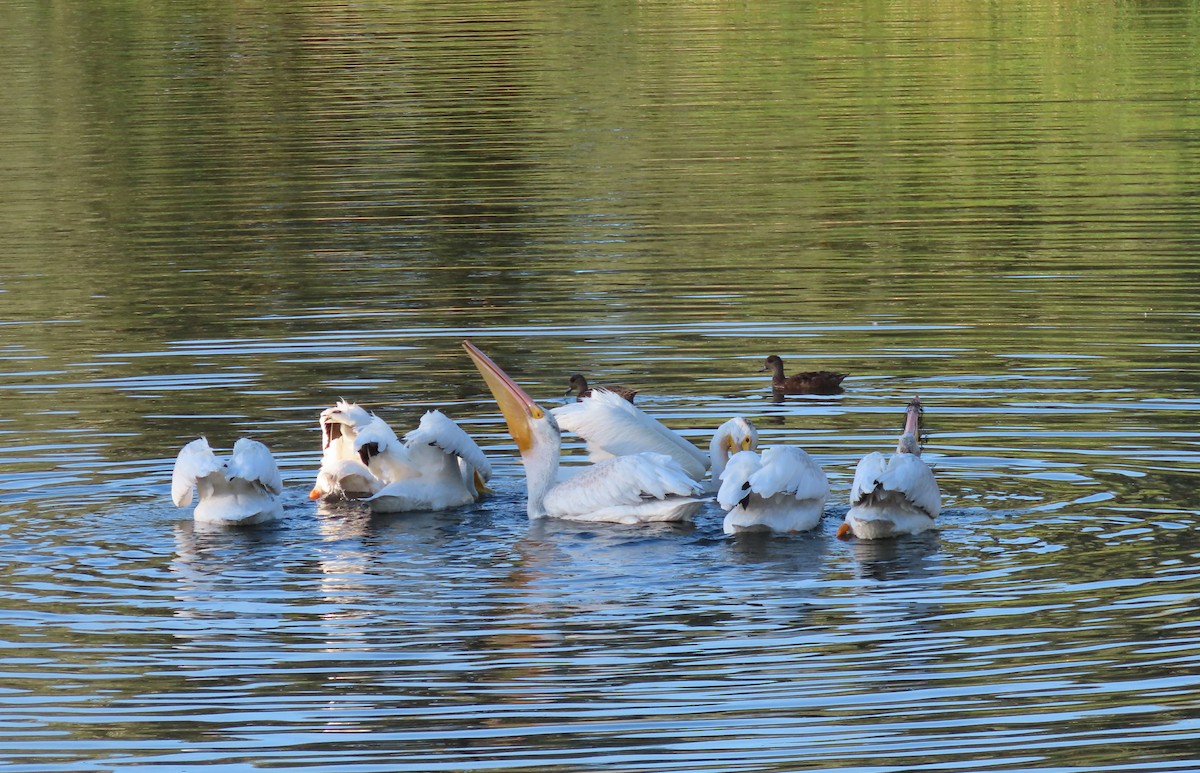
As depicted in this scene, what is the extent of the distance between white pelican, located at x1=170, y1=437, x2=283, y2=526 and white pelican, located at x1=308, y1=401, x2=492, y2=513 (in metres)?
0.55

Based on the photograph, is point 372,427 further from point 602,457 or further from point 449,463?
point 602,457

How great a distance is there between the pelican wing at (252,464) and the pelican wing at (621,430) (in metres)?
1.80

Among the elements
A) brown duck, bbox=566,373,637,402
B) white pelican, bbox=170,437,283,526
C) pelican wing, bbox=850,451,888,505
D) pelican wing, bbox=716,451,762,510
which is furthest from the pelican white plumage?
white pelican, bbox=170,437,283,526

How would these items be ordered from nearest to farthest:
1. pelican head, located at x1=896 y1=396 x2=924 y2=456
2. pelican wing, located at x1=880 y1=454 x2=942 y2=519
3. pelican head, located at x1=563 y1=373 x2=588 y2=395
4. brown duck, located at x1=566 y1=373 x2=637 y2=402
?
pelican wing, located at x1=880 y1=454 x2=942 y2=519 < pelican head, located at x1=896 y1=396 x2=924 y2=456 < brown duck, located at x1=566 y1=373 x2=637 y2=402 < pelican head, located at x1=563 y1=373 x2=588 y2=395

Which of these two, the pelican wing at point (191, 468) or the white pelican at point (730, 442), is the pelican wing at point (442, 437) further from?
the white pelican at point (730, 442)

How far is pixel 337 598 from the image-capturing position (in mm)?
9609

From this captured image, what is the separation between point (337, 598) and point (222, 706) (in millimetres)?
1447

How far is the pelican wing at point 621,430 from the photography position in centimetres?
1166

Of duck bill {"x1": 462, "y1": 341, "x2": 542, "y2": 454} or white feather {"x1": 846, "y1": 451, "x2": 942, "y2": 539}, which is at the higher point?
duck bill {"x1": 462, "y1": 341, "x2": 542, "y2": 454}

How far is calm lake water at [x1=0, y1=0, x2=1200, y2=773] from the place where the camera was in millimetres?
8078

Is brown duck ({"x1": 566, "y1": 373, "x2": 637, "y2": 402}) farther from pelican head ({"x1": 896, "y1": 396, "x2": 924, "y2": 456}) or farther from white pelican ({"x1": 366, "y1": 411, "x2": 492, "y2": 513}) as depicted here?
pelican head ({"x1": 896, "y1": 396, "x2": 924, "y2": 456})

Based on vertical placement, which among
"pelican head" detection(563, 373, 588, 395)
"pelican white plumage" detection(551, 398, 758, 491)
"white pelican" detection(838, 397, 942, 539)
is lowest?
"white pelican" detection(838, 397, 942, 539)

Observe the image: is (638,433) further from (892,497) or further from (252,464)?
(252,464)

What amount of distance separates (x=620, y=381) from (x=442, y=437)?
3.11 m
